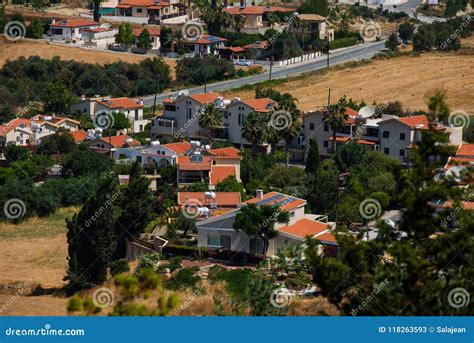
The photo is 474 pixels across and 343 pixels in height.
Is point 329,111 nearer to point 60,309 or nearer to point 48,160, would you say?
point 48,160

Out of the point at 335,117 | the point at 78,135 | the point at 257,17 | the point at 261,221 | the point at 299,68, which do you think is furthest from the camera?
the point at 257,17

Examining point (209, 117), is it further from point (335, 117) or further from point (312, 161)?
point (312, 161)

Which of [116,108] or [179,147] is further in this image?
[116,108]

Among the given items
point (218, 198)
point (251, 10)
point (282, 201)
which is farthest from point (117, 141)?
point (251, 10)

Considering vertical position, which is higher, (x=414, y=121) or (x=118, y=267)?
(x=414, y=121)

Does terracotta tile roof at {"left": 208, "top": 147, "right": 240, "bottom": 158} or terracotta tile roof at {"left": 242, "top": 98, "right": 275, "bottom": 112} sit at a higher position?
terracotta tile roof at {"left": 242, "top": 98, "right": 275, "bottom": 112}

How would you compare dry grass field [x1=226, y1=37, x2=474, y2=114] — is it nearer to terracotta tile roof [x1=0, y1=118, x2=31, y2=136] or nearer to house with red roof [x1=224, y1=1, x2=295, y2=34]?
house with red roof [x1=224, y1=1, x2=295, y2=34]

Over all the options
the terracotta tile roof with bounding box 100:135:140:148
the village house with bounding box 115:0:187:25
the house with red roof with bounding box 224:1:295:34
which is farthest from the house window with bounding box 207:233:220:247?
the village house with bounding box 115:0:187:25
